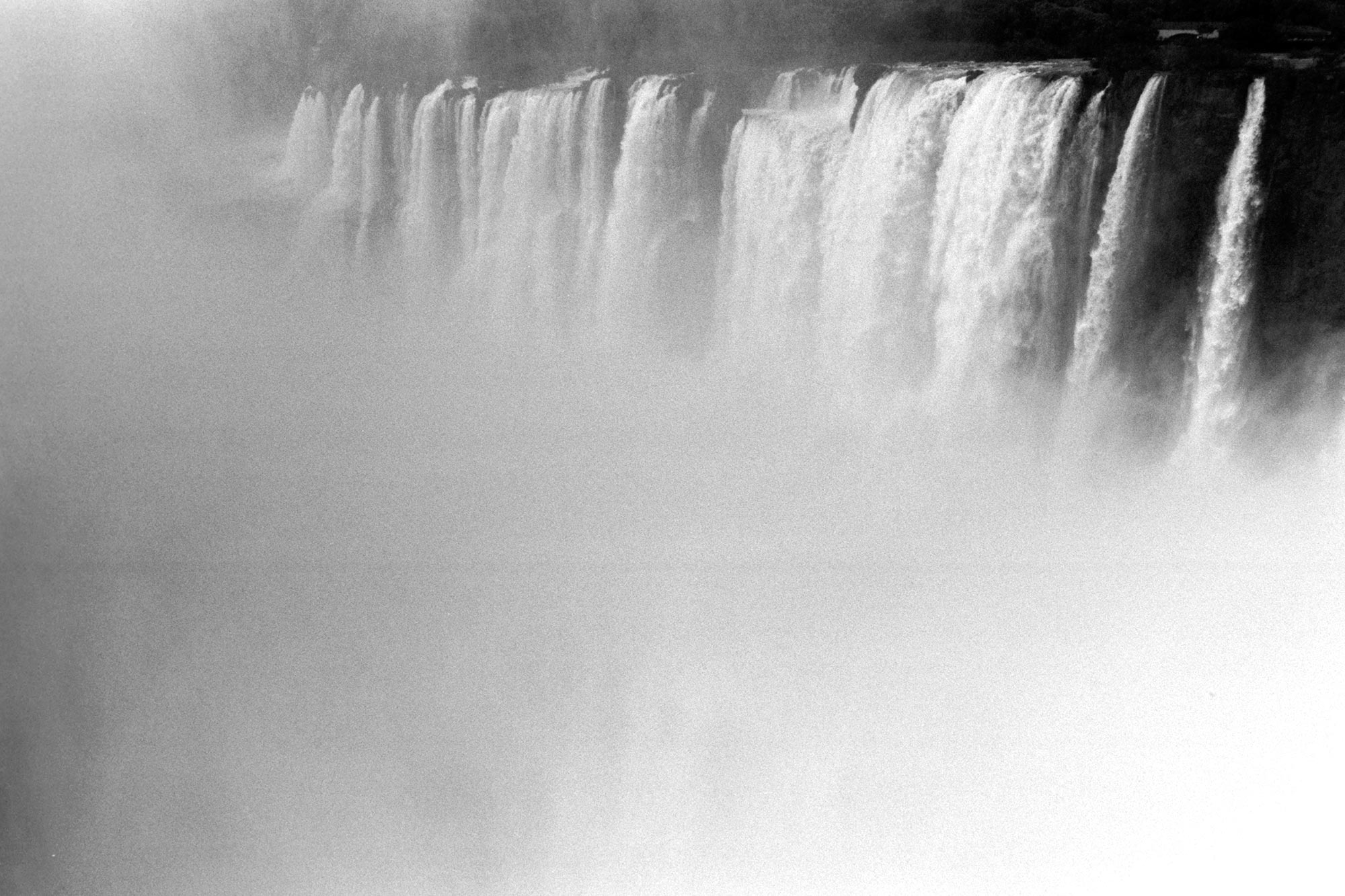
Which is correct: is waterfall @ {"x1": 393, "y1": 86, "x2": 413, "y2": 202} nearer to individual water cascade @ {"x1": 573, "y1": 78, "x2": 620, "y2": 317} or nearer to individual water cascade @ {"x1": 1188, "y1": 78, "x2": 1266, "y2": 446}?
individual water cascade @ {"x1": 573, "y1": 78, "x2": 620, "y2": 317}

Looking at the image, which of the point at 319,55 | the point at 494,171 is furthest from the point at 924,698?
the point at 319,55

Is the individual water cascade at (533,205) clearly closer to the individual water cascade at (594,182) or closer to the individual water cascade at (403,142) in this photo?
the individual water cascade at (594,182)

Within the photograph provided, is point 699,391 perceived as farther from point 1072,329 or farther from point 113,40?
point 113,40

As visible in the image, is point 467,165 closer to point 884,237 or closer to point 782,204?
point 782,204

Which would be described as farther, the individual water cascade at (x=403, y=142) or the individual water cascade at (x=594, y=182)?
the individual water cascade at (x=403, y=142)

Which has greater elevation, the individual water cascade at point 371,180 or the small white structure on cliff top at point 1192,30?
the small white structure on cliff top at point 1192,30

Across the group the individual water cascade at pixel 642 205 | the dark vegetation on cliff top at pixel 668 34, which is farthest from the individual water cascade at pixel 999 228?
the individual water cascade at pixel 642 205
